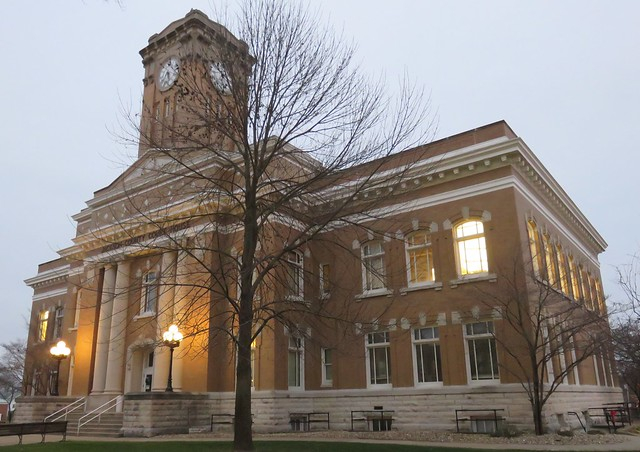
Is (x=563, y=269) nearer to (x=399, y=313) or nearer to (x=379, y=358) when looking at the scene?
(x=399, y=313)

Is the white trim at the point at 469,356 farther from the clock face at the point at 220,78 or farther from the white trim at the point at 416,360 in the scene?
the clock face at the point at 220,78

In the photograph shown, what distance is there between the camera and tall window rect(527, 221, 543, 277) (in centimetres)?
2320

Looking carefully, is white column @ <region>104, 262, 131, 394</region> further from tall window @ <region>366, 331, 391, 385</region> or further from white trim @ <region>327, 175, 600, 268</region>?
white trim @ <region>327, 175, 600, 268</region>

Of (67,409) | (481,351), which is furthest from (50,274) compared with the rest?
(481,351)

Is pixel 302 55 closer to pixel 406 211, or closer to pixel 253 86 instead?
pixel 253 86

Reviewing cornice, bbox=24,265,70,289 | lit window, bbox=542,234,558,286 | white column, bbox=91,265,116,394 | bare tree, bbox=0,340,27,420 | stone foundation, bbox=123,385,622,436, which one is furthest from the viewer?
bare tree, bbox=0,340,27,420

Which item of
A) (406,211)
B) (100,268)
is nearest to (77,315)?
(100,268)

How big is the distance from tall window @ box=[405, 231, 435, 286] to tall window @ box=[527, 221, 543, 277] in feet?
13.4

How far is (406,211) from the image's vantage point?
24.9 meters

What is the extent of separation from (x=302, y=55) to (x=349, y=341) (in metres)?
13.7

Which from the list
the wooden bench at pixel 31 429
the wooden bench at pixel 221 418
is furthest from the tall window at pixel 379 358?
the wooden bench at pixel 31 429

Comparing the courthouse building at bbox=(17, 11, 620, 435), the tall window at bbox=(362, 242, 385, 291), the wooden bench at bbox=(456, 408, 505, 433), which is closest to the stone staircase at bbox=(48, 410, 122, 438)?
the courthouse building at bbox=(17, 11, 620, 435)

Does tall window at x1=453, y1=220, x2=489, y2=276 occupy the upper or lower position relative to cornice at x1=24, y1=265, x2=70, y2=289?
lower

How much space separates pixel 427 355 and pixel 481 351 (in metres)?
2.33
